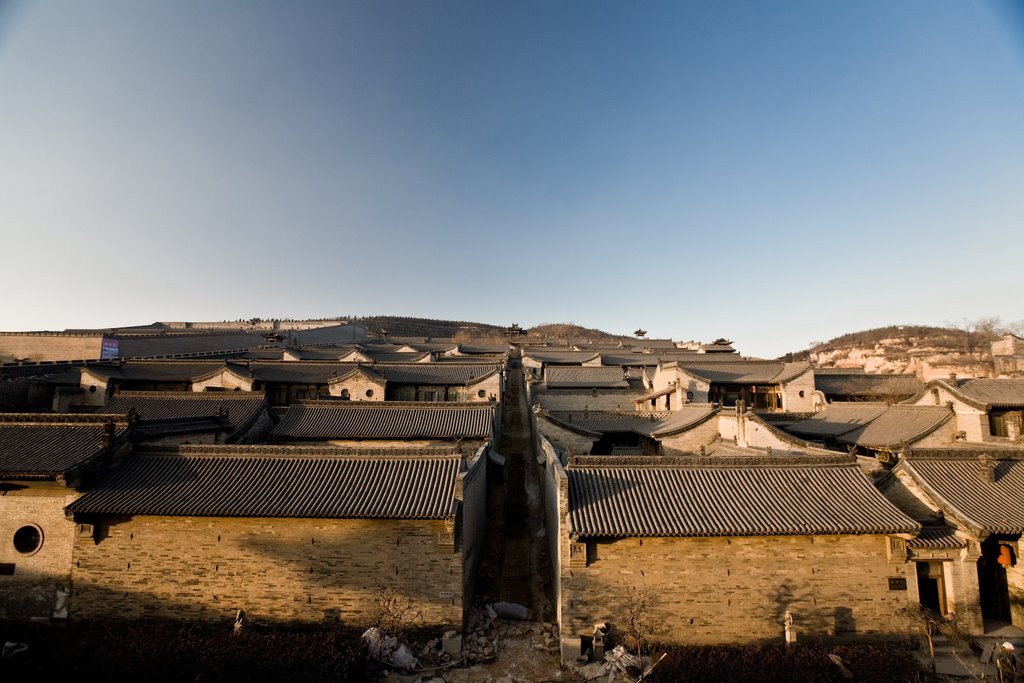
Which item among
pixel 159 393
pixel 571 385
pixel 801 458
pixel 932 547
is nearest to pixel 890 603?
pixel 932 547

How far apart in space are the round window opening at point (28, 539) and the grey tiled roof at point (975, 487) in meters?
27.1

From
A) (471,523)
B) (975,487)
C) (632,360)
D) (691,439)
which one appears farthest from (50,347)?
(975,487)

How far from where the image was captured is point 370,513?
14.0 meters

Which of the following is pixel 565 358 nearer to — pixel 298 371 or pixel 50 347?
pixel 298 371

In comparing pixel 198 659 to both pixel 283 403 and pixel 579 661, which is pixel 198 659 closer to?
pixel 579 661

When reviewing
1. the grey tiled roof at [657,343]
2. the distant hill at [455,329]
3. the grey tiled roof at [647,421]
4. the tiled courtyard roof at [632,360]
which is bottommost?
the grey tiled roof at [647,421]

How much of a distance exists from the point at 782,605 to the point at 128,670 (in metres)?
16.7

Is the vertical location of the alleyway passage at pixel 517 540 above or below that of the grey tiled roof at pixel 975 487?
below

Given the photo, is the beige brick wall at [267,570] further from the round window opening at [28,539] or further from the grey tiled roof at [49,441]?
the grey tiled roof at [49,441]

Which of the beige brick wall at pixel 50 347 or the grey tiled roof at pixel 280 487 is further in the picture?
the beige brick wall at pixel 50 347

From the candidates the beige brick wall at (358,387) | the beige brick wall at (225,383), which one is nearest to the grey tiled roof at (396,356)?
the beige brick wall at (358,387)

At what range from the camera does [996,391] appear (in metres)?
27.9

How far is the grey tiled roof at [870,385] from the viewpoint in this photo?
143 ft

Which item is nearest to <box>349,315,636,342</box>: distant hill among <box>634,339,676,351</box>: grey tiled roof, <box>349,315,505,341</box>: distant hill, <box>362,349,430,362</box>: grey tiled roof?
<box>349,315,505,341</box>: distant hill
